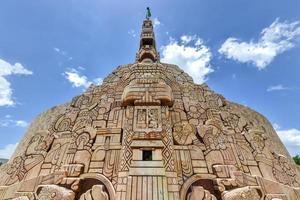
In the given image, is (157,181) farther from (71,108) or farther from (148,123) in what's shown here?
(71,108)

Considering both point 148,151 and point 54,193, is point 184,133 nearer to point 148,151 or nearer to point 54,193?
point 148,151

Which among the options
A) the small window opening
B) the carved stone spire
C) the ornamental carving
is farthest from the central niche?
the carved stone spire

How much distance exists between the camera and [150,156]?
211 inches

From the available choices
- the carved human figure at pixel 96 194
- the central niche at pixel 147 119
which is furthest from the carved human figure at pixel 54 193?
the central niche at pixel 147 119

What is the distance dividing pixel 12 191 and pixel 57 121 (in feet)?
8.78

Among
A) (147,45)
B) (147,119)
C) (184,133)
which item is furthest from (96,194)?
(147,45)

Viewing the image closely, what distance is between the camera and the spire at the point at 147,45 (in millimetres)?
10781

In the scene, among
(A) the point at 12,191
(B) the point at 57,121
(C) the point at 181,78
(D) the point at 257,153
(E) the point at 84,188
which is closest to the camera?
(E) the point at 84,188

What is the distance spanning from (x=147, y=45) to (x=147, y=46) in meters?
0.28

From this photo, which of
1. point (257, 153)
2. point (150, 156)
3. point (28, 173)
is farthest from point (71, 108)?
point (257, 153)

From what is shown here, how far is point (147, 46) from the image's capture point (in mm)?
11352

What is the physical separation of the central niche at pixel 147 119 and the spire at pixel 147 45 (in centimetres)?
467

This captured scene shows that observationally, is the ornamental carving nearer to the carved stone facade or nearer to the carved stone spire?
the carved stone facade

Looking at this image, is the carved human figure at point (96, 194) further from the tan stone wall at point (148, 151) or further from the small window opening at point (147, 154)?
the small window opening at point (147, 154)
